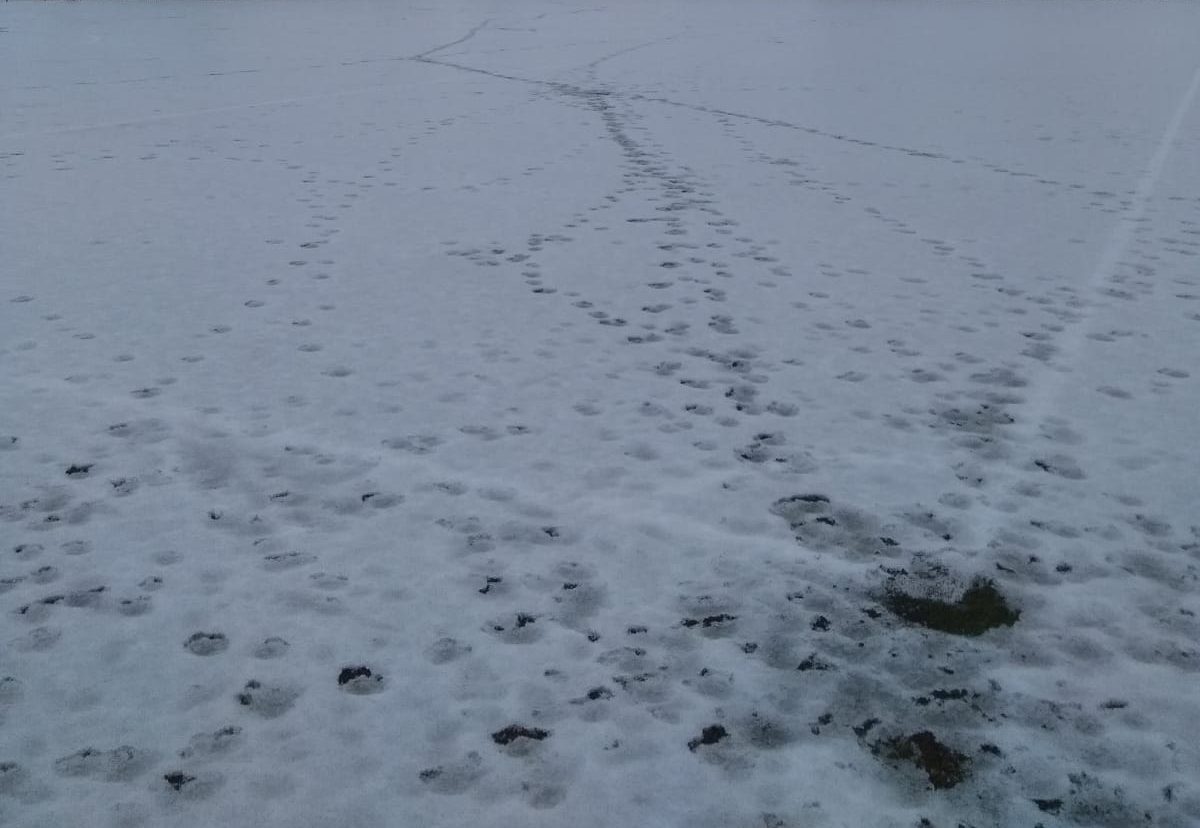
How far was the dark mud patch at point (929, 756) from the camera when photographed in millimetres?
2268

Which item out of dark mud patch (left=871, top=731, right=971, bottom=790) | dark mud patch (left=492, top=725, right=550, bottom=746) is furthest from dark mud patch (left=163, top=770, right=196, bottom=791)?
dark mud patch (left=871, top=731, right=971, bottom=790)

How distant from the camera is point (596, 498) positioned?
3408 mm

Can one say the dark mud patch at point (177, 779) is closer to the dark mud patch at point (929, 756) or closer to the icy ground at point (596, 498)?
the icy ground at point (596, 498)

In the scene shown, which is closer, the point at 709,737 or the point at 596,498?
the point at 709,737

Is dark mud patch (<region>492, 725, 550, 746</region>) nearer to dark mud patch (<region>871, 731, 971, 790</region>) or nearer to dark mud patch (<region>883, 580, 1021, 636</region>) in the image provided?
dark mud patch (<region>871, 731, 971, 790</region>)

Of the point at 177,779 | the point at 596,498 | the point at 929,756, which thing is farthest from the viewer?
the point at 596,498

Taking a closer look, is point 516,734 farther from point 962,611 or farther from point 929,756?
point 962,611

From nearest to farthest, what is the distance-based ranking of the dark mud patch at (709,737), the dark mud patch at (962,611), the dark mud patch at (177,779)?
the dark mud patch at (177,779) → the dark mud patch at (709,737) → the dark mud patch at (962,611)

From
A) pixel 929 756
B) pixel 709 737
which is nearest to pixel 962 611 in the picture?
pixel 929 756

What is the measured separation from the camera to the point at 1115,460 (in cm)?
367

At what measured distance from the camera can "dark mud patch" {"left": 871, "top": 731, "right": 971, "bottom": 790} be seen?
2.27 metres

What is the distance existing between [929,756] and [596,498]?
1415 millimetres

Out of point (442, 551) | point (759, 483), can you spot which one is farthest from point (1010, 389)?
point (442, 551)

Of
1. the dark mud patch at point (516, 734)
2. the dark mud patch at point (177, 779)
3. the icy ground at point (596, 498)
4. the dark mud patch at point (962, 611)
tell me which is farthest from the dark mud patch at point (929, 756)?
the dark mud patch at point (177, 779)
